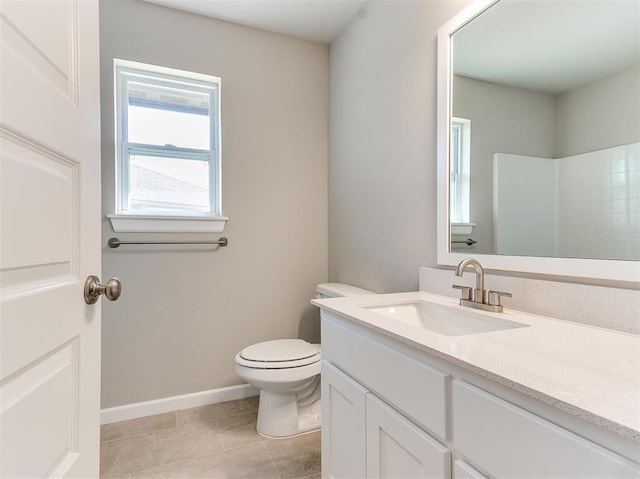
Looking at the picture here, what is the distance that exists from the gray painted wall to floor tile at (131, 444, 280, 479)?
1.03 m

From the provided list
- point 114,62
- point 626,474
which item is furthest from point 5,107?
point 114,62

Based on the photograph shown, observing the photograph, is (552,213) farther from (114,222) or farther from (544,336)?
(114,222)

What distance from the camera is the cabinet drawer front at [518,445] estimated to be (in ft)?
1.58

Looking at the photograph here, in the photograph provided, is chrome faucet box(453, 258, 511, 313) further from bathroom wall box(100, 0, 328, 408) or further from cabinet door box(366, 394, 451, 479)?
bathroom wall box(100, 0, 328, 408)

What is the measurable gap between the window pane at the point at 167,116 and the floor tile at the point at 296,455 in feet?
5.94

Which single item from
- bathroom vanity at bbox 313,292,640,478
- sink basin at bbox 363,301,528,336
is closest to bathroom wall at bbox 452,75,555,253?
sink basin at bbox 363,301,528,336

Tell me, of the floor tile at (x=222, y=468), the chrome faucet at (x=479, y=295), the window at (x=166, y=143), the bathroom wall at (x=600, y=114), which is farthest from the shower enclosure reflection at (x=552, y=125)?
the window at (x=166, y=143)

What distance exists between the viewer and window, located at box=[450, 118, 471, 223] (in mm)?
1391

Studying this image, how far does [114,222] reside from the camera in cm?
192

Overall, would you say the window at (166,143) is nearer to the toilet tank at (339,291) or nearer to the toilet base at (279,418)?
the toilet tank at (339,291)

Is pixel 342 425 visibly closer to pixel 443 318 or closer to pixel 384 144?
pixel 443 318

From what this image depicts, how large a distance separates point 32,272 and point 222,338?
1.78 metres

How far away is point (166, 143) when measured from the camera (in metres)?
2.16

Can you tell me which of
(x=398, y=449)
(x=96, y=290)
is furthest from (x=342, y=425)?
(x=96, y=290)
